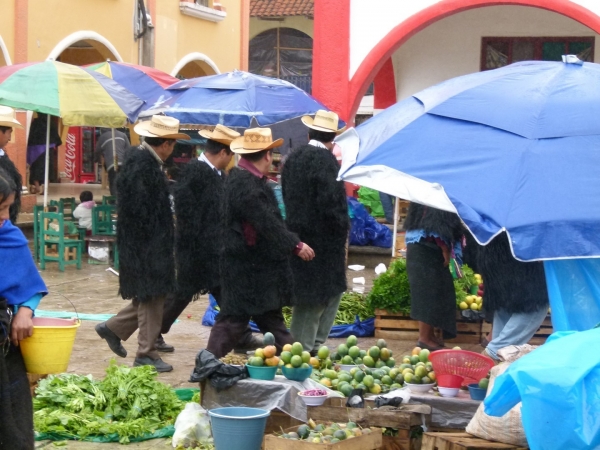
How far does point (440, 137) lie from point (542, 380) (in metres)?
1.62

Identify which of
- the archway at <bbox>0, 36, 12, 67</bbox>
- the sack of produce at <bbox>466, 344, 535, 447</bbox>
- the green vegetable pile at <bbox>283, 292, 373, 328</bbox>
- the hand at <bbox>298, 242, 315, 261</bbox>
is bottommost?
the green vegetable pile at <bbox>283, 292, 373, 328</bbox>

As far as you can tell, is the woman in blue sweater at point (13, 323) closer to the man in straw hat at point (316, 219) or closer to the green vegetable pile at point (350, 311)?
the man in straw hat at point (316, 219)

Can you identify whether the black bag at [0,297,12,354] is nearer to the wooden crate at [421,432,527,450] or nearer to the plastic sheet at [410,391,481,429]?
the wooden crate at [421,432,527,450]

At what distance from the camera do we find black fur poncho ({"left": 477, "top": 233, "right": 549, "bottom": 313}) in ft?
22.3

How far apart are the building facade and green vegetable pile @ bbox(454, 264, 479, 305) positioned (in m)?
8.72

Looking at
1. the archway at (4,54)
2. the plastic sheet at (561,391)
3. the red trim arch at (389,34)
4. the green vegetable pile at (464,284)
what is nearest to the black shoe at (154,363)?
the green vegetable pile at (464,284)

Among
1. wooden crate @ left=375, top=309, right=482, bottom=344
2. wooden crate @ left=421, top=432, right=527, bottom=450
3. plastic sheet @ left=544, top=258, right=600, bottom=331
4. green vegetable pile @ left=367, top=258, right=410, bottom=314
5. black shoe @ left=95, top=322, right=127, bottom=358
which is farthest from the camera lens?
green vegetable pile @ left=367, top=258, right=410, bottom=314

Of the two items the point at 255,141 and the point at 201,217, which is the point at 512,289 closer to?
the point at 255,141

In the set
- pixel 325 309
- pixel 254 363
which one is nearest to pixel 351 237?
pixel 325 309

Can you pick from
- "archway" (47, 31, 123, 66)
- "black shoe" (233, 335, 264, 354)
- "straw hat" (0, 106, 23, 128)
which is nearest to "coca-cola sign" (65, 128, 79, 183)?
"archway" (47, 31, 123, 66)

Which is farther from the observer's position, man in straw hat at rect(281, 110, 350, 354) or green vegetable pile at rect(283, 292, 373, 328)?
green vegetable pile at rect(283, 292, 373, 328)

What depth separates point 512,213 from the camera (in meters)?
4.66

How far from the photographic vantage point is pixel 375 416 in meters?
5.39

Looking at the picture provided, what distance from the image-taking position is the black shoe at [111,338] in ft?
26.2
